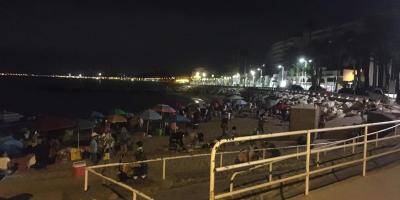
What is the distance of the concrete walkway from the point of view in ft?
21.4

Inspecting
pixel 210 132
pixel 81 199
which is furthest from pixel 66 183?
pixel 210 132

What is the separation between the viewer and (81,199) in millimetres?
10180

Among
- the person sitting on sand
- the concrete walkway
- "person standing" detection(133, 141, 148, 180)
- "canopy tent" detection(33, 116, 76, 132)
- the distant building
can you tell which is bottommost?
the person sitting on sand

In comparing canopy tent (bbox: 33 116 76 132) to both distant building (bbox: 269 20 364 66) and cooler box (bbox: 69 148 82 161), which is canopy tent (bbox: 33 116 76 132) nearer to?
cooler box (bbox: 69 148 82 161)

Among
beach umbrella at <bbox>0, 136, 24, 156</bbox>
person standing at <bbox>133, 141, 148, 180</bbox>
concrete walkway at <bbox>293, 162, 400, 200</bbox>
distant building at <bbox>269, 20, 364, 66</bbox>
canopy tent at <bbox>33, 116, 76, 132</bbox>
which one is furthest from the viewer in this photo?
distant building at <bbox>269, 20, 364, 66</bbox>

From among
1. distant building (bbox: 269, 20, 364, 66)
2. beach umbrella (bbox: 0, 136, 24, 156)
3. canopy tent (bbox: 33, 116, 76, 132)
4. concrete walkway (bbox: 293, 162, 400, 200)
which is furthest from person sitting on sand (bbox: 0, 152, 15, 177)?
distant building (bbox: 269, 20, 364, 66)

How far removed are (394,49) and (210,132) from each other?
3466 centimetres

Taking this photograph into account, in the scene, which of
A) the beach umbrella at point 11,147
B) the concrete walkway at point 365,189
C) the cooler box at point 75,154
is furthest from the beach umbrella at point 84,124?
the concrete walkway at point 365,189

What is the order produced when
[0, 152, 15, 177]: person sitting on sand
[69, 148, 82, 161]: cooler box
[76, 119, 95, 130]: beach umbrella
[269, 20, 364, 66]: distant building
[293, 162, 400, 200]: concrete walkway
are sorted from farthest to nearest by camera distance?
[269, 20, 364, 66]: distant building → [76, 119, 95, 130]: beach umbrella → [69, 148, 82, 161]: cooler box → [0, 152, 15, 177]: person sitting on sand → [293, 162, 400, 200]: concrete walkway

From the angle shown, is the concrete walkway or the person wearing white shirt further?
the person wearing white shirt

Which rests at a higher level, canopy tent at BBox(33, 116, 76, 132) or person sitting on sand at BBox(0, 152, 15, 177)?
canopy tent at BBox(33, 116, 76, 132)

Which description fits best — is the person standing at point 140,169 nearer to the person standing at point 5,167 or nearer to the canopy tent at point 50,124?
the person standing at point 5,167

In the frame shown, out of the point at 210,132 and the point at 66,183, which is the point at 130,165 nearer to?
the point at 66,183

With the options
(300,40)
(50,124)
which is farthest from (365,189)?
(300,40)
